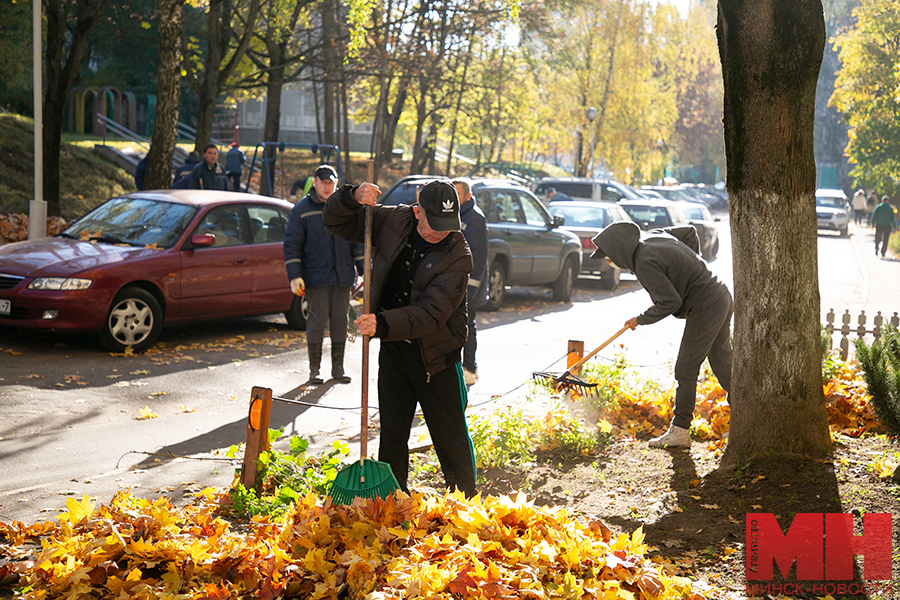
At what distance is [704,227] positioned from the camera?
25.1 meters

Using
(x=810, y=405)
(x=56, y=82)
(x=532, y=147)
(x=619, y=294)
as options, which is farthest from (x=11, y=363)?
(x=532, y=147)

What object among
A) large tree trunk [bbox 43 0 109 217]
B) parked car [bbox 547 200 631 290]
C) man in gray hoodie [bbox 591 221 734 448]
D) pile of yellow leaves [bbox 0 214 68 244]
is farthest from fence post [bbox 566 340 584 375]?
large tree trunk [bbox 43 0 109 217]

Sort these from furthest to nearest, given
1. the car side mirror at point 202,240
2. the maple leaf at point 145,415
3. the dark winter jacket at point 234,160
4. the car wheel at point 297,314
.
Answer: the dark winter jacket at point 234,160, the car wheel at point 297,314, the car side mirror at point 202,240, the maple leaf at point 145,415

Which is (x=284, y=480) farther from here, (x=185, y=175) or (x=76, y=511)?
(x=185, y=175)

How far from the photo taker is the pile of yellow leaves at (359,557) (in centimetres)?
350

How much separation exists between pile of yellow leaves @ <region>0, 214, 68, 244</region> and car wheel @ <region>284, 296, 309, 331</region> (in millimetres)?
6122

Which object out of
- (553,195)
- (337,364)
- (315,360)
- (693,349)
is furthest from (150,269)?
(553,195)

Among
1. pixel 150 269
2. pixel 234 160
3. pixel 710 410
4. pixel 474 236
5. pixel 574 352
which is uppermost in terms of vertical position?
pixel 234 160

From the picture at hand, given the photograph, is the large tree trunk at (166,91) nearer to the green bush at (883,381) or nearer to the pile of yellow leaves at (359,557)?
the pile of yellow leaves at (359,557)

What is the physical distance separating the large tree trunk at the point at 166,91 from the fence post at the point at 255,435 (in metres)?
10.4

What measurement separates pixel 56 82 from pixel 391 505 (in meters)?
15.7

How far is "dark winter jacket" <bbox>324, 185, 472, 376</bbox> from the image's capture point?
15.0 feet

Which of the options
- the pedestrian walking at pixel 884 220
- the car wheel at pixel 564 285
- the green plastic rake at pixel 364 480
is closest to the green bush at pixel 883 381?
the green plastic rake at pixel 364 480

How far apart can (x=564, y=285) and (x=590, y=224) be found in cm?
341
